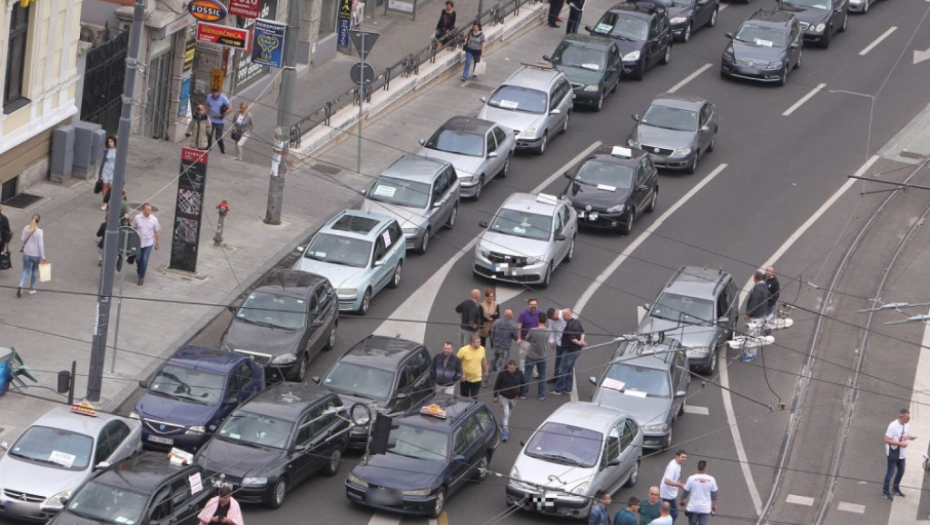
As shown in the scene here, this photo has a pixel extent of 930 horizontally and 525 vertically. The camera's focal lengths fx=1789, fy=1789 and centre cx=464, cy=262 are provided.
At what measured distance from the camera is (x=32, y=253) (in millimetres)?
32219

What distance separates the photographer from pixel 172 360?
1144 inches

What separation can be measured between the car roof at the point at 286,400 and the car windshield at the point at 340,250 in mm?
5547

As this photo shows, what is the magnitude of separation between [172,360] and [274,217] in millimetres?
9036

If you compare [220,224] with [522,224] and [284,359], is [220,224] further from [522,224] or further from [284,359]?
[284,359]

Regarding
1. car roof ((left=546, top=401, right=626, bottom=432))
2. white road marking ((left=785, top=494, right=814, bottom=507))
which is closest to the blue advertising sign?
car roof ((left=546, top=401, right=626, bottom=432))

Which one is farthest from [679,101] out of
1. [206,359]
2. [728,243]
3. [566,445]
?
[206,359]

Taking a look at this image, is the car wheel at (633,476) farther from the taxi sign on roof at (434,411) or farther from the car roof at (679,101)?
the car roof at (679,101)

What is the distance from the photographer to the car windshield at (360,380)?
2956cm

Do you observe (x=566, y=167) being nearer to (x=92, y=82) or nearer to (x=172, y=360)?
(x=92, y=82)

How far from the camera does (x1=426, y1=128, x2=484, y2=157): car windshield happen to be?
40188 millimetres

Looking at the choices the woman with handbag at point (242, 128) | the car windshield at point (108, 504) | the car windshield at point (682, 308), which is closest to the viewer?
the car windshield at point (108, 504)

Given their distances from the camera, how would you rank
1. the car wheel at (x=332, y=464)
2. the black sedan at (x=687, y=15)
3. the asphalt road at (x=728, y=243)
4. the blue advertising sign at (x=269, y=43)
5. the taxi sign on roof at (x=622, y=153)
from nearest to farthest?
the car wheel at (x=332, y=464), the asphalt road at (x=728, y=243), the taxi sign on roof at (x=622, y=153), the blue advertising sign at (x=269, y=43), the black sedan at (x=687, y=15)

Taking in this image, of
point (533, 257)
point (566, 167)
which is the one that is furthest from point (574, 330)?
point (566, 167)

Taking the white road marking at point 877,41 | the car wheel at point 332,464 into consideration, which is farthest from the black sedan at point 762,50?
the car wheel at point 332,464
